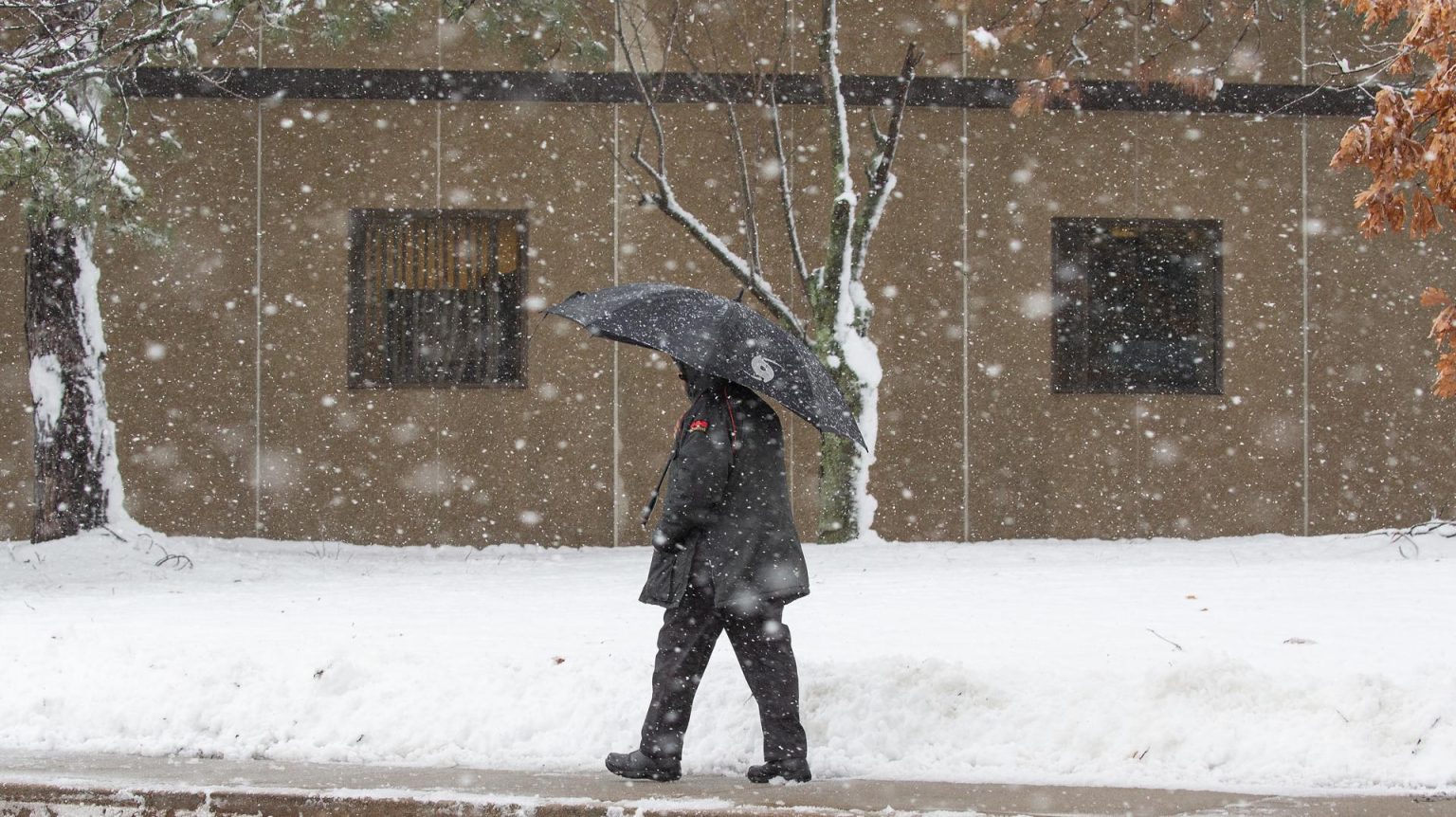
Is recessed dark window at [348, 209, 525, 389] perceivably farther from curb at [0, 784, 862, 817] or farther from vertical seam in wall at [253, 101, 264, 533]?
curb at [0, 784, 862, 817]

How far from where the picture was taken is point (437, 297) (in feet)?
41.7

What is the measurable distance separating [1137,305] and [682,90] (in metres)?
4.72

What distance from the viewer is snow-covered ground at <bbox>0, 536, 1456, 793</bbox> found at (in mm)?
5129

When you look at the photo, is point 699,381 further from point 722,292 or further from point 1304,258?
point 1304,258

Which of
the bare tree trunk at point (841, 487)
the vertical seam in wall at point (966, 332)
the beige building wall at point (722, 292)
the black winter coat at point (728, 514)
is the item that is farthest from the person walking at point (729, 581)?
the vertical seam in wall at point (966, 332)

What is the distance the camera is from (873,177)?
11.4 meters

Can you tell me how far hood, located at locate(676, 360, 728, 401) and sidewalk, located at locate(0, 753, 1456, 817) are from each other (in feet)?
4.62

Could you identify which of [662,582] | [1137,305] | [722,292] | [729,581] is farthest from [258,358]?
[729,581]

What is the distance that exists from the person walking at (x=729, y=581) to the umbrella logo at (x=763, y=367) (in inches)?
5.5

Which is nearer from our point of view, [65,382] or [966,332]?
[65,382]

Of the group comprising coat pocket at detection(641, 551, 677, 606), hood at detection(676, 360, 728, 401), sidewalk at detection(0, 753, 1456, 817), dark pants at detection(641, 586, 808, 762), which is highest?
hood at detection(676, 360, 728, 401)

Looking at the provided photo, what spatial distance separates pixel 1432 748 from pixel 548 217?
930 cm

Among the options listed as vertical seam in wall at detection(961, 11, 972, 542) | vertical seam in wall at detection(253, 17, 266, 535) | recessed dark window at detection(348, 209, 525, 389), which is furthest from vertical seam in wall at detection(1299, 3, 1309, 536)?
vertical seam in wall at detection(253, 17, 266, 535)

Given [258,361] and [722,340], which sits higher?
[722,340]
